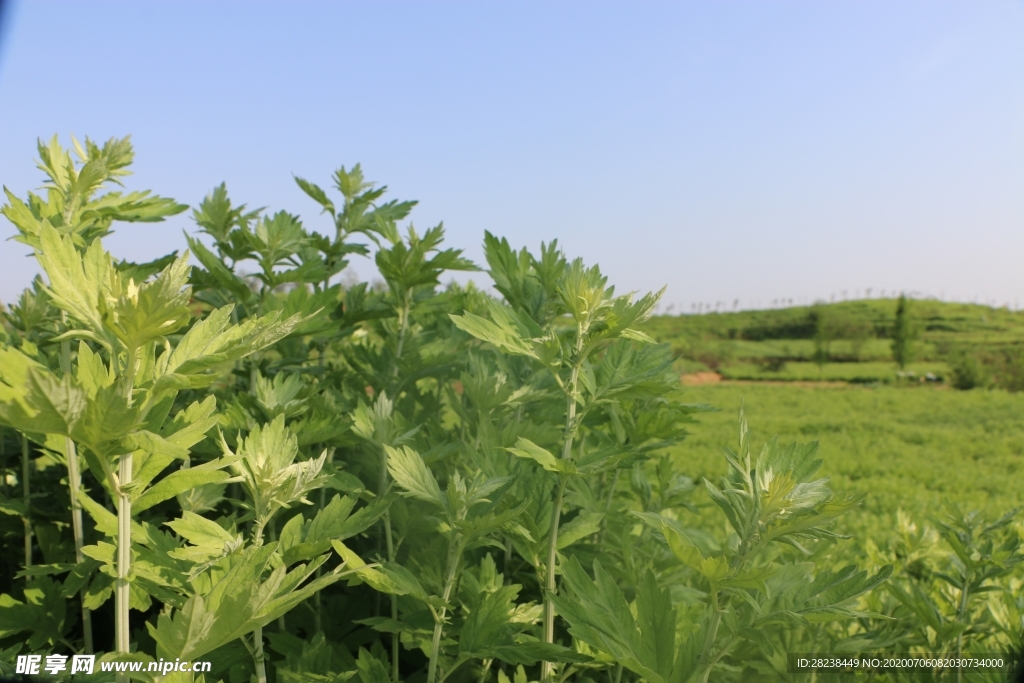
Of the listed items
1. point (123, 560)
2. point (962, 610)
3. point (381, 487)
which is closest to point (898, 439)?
point (962, 610)

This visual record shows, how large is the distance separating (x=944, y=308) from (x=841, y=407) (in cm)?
2209

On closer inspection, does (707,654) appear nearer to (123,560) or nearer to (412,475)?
(412,475)

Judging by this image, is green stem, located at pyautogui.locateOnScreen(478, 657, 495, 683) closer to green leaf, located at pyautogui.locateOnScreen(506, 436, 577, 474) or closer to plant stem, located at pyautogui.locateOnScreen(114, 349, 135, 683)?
green leaf, located at pyautogui.locateOnScreen(506, 436, 577, 474)

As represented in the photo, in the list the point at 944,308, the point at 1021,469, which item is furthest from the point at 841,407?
Result: the point at 944,308

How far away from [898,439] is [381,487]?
1315 centimetres

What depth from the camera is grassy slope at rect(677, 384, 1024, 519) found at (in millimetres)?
8383

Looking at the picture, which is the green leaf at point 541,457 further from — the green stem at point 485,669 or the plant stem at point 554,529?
the green stem at point 485,669

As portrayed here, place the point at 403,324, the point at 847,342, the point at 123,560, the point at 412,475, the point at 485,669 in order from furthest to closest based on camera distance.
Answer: the point at 847,342 < the point at 403,324 < the point at 485,669 < the point at 412,475 < the point at 123,560

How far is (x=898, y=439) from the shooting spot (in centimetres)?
1235

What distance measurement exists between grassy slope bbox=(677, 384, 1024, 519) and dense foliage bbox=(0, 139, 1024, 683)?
2980mm

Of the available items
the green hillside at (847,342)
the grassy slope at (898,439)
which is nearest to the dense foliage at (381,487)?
the grassy slope at (898,439)

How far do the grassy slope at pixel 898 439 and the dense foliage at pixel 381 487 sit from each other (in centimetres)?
298

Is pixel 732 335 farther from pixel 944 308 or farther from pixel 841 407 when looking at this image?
pixel 841 407

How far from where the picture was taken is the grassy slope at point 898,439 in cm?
838
